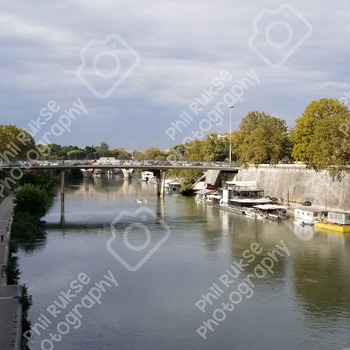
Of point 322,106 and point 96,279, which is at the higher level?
point 322,106

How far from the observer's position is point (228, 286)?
18453 mm

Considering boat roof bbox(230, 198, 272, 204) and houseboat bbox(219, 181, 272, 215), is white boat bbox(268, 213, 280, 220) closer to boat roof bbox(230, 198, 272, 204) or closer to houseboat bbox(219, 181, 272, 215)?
houseboat bbox(219, 181, 272, 215)

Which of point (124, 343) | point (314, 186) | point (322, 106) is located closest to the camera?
point (124, 343)

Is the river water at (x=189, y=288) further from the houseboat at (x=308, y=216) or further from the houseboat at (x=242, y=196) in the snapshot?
the houseboat at (x=242, y=196)

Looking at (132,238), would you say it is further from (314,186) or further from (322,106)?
(322,106)

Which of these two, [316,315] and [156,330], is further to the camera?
[316,315]

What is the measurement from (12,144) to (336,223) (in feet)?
115

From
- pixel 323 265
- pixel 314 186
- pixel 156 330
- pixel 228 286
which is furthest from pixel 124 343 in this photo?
pixel 314 186

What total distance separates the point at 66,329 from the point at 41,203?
19.5 metres

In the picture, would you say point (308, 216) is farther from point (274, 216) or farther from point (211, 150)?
point (211, 150)

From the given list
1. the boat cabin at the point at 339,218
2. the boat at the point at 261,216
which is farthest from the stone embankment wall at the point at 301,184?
the boat at the point at 261,216

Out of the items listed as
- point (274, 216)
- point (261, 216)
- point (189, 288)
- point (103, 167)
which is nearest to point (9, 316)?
point (189, 288)

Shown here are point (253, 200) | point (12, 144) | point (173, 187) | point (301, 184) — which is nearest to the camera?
point (253, 200)

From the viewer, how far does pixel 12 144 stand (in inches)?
2053
